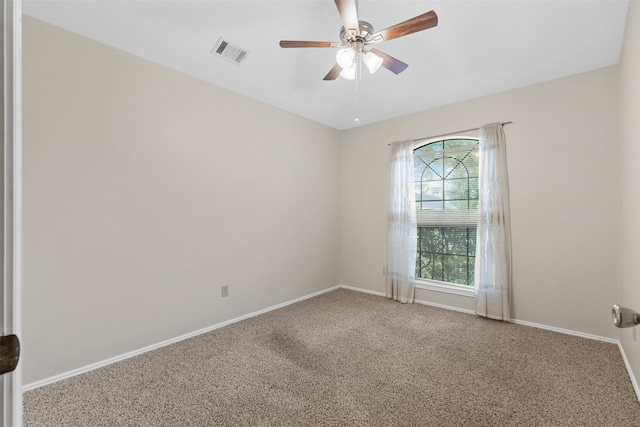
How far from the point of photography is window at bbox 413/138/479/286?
12.0 feet

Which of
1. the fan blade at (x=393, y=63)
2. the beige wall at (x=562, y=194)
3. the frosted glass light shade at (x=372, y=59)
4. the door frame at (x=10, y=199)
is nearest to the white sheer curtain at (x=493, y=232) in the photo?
the beige wall at (x=562, y=194)

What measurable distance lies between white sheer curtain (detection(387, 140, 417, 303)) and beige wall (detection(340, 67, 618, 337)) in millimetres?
618

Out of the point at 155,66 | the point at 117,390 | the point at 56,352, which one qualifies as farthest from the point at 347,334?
the point at 155,66

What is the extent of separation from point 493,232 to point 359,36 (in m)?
2.53

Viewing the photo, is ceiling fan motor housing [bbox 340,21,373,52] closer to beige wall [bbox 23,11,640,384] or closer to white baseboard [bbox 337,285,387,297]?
beige wall [bbox 23,11,640,384]

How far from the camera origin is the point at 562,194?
2.93 m

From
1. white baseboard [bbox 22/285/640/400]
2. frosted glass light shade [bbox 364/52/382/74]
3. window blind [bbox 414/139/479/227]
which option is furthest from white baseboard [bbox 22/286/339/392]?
frosted glass light shade [bbox 364/52/382/74]

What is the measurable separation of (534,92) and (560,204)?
1.21 meters

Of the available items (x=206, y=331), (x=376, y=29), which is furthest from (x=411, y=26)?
(x=206, y=331)

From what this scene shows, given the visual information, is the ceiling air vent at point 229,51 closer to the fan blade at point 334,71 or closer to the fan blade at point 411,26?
the fan blade at point 334,71

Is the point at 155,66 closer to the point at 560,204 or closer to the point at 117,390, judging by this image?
the point at 117,390

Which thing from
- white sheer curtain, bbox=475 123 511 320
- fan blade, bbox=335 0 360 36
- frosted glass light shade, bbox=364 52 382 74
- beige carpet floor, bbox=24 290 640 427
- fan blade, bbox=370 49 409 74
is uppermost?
fan blade, bbox=335 0 360 36

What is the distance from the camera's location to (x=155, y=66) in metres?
2.67

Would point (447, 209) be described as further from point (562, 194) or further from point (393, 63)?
point (393, 63)
